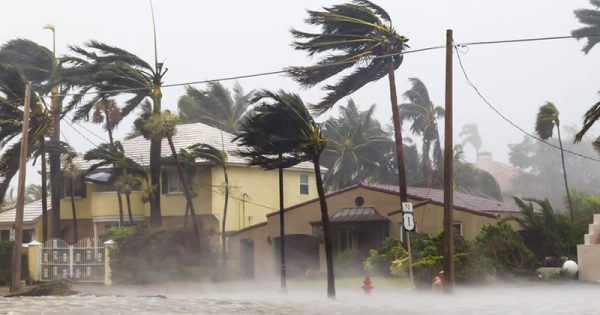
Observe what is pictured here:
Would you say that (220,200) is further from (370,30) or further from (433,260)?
(433,260)

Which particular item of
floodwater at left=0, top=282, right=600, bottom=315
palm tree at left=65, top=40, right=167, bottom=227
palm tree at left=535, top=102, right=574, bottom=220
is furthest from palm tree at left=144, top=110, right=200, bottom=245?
palm tree at left=535, top=102, right=574, bottom=220

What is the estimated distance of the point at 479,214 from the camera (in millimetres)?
41625

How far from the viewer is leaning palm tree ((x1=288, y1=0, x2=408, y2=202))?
3750cm

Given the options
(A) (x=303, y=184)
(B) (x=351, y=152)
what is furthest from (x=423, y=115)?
(A) (x=303, y=184)

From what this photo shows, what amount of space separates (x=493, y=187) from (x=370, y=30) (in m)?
52.2

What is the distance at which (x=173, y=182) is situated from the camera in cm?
5225

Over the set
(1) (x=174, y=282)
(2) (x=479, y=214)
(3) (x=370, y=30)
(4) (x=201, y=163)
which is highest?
(3) (x=370, y=30)

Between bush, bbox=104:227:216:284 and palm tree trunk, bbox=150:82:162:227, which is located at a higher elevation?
palm tree trunk, bbox=150:82:162:227

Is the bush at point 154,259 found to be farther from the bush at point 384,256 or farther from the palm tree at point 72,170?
the palm tree at point 72,170

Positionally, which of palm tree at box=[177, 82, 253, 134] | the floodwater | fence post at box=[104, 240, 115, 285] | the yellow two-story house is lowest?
the floodwater

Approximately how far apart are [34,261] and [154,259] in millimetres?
5528

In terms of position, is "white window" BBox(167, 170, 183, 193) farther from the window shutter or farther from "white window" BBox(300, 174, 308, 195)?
"white window" BBox(300, 174, 308, 195)

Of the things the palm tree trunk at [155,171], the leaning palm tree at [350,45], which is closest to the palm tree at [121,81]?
the palm tree trunk at [155,171]

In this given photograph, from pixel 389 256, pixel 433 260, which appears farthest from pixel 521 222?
pixel 433 260
